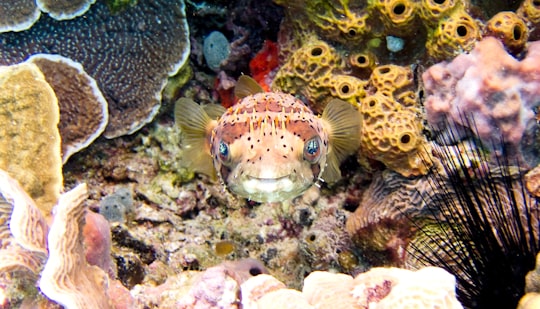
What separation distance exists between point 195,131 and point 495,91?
8.65 ft

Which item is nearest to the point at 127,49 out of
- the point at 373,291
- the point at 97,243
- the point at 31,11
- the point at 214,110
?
the point at 31,11

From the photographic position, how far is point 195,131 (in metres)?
3.89

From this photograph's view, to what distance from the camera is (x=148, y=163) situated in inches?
203

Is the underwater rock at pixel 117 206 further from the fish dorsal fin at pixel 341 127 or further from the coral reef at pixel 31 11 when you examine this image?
the fish dorsal fin at pixel 341 127

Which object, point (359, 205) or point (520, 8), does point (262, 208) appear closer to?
point (359, 205)

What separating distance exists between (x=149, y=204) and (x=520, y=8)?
4260mm

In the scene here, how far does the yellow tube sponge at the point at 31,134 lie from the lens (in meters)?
3.78

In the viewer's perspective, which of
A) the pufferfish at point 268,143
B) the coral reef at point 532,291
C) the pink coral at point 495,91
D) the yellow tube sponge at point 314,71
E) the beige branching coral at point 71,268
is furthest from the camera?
the yellow tube sponge at point 314,71

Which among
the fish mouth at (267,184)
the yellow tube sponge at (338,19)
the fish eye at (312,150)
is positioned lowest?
the fish mouth at (267,184)

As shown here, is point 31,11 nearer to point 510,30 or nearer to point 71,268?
point 71,268

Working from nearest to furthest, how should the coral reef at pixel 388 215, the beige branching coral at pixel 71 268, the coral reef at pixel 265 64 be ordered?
the beige branching coral at pixel 71 268 < the coral reef at pixel 388 215 < the coral reef at pixel 265 64

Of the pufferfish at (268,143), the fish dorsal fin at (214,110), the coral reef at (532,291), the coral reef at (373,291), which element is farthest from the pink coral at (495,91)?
the fish dorsal fin at (214,110)

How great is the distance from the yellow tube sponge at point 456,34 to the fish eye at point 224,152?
2207 millimetres

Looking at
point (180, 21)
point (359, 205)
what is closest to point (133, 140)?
point (180, 21)
